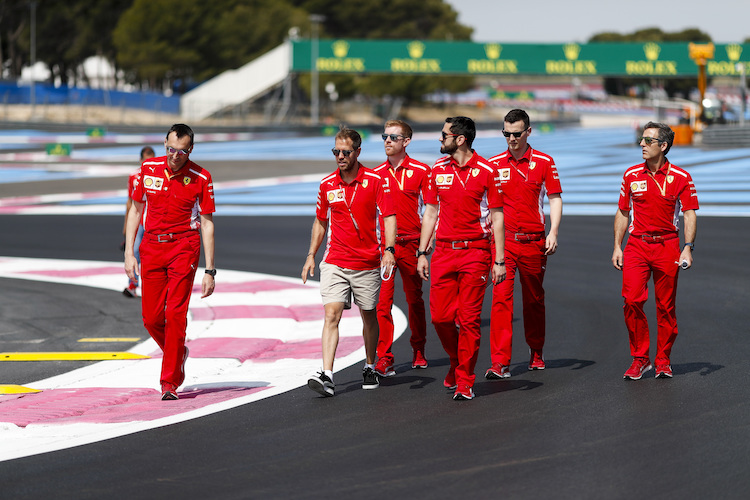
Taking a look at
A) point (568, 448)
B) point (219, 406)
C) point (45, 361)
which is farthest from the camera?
point (45, 361)

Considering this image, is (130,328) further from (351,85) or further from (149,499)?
(351,85)

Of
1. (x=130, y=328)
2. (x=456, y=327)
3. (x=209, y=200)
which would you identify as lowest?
(x=130, y=328)

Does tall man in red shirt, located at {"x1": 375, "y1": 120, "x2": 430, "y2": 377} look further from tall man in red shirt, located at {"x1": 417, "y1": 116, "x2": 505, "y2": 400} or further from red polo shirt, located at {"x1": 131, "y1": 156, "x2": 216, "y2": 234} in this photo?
red polo shirt, located at {"x1": 131, "y1": 156, "x2": 216, "y2": 234}

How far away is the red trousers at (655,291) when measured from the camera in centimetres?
775

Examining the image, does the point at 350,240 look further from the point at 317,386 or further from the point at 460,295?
the point at 317,386

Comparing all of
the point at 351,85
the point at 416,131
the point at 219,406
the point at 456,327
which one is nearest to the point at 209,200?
the point at 219,406

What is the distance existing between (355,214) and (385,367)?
51.1 inches

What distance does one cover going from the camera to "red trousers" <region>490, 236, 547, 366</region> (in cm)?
791

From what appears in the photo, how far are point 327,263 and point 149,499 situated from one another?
272 centimetres

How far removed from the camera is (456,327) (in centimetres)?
742

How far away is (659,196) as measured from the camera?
305 inches

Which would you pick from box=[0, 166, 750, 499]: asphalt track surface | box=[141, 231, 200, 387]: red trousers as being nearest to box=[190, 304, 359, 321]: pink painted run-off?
box=[0, 166, 750, 499]: asphalt track surface

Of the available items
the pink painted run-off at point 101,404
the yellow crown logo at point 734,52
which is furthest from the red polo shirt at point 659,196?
the yellow crown logo at point 734,52

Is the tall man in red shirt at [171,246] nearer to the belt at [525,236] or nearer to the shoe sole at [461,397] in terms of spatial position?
the shoe sole at [461,397]
